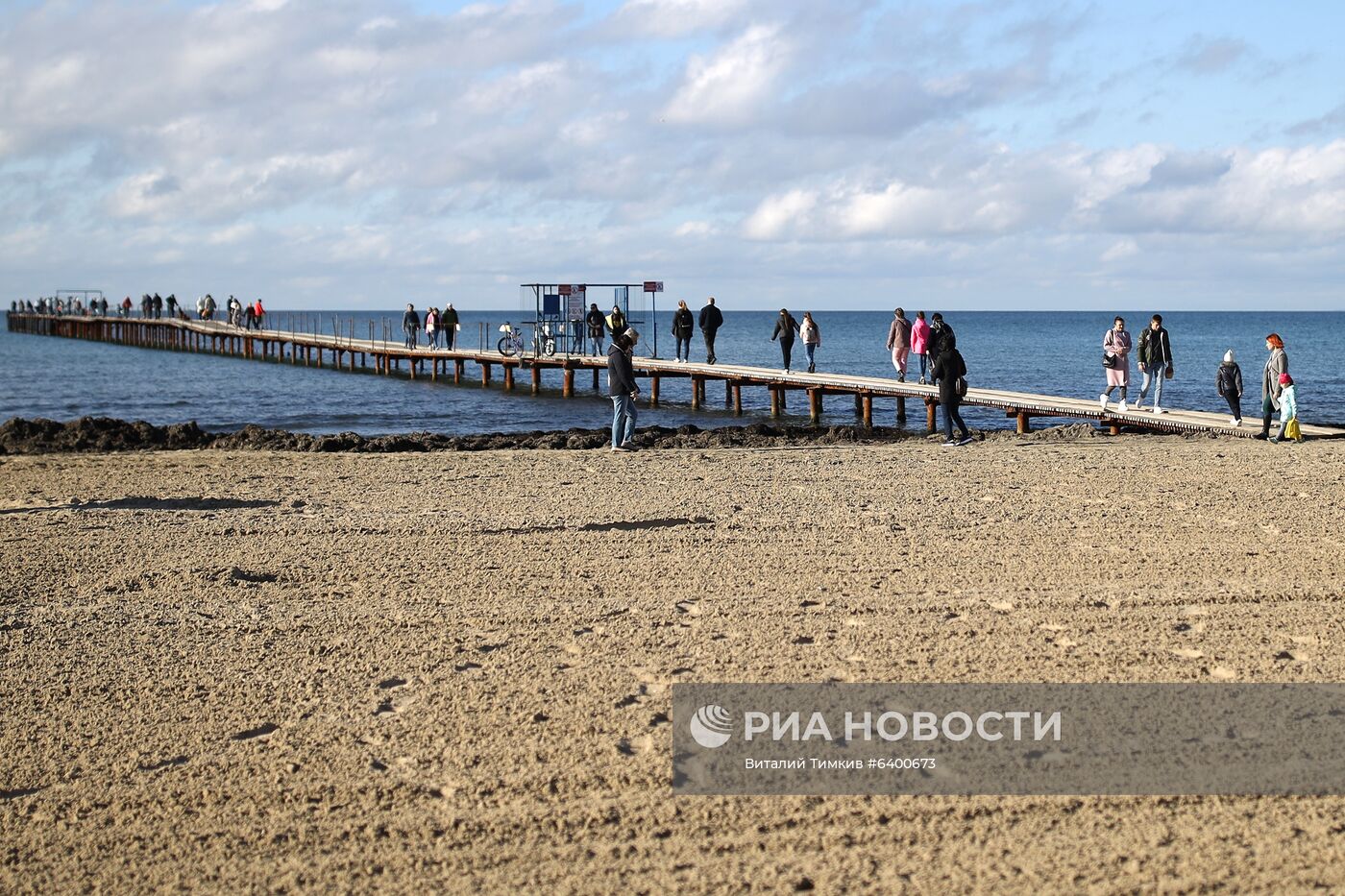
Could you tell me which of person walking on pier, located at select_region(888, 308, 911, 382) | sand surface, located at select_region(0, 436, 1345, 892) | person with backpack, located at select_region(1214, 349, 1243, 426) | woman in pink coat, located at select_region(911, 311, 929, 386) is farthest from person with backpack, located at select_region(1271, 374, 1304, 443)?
person walking on pier, located at select_region(888, 308, 911, 382)

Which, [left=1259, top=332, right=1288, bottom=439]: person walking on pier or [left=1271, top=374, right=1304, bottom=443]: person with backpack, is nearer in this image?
[left=1259, top=332, right=1288, bottom=439]: person walking on pier

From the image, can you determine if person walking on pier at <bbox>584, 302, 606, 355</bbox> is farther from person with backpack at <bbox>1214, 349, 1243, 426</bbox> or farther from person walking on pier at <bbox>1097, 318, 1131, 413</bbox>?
person with backpack at <bbox>1214, 349, 1243, 426</bbox>

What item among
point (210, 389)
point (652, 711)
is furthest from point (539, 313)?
point (652, 711)

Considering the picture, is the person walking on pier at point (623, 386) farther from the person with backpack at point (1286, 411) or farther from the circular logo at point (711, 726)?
the circular logo at point (711, 726)

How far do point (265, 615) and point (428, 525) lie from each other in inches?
127

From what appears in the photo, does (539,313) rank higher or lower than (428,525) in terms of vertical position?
higher

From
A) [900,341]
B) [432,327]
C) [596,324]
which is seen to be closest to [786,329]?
[900,341]

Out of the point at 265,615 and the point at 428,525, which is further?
the point at 428,525

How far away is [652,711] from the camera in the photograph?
6.14 meters

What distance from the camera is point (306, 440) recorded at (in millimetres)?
20188

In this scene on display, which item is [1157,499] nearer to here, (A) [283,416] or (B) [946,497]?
(B) [946,497]

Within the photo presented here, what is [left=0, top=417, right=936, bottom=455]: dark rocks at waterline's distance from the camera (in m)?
20.0

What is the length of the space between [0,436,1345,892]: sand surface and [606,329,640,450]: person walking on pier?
2821 mm

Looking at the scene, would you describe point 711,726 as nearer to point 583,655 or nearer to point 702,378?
point 583,655
